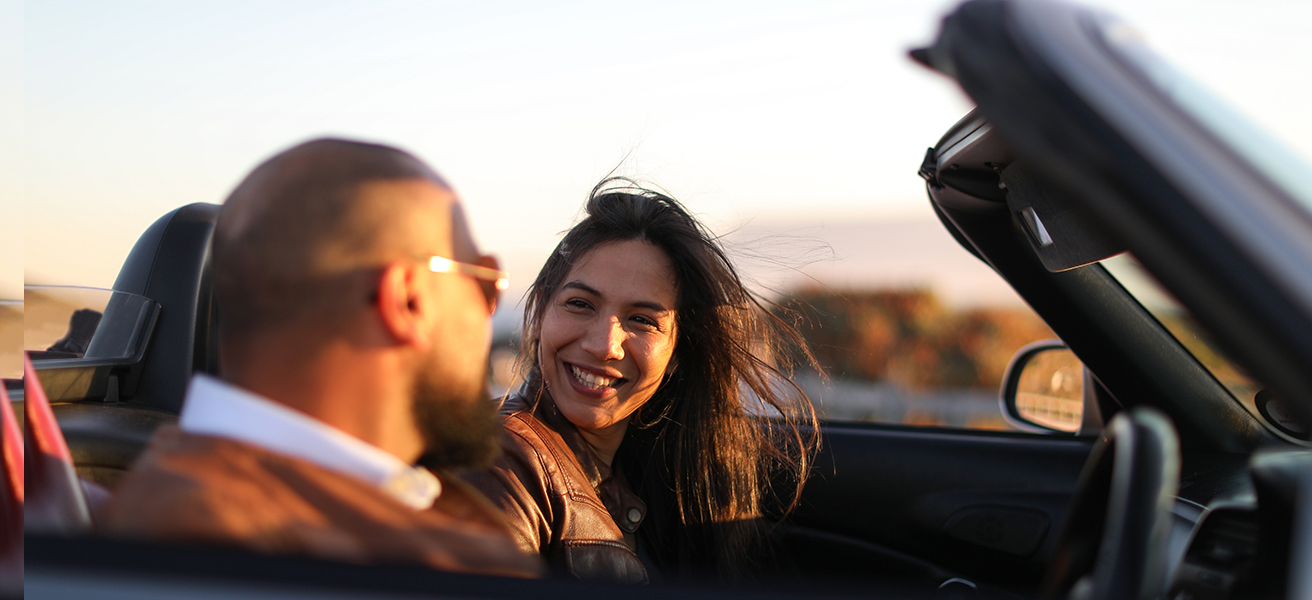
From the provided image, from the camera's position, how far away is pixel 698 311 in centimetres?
274

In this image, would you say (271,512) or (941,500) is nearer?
(271,512)

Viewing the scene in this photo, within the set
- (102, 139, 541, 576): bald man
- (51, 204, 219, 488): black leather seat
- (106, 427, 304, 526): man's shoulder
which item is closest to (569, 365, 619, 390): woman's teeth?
(51, 204, 219, 488): black leather seat

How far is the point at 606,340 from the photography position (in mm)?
2422

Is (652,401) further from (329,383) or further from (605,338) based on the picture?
(329,383)

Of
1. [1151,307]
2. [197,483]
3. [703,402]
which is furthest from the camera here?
[703,402]

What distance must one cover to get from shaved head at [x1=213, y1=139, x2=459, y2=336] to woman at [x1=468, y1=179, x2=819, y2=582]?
1126mm

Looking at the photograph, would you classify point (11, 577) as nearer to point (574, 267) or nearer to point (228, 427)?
point (228, 427)

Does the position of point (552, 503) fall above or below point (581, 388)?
below

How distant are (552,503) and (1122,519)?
138 centimetres

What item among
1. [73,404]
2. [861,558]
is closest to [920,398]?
[861,558]

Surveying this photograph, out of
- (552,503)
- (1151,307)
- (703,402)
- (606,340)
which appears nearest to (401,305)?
(552,503)

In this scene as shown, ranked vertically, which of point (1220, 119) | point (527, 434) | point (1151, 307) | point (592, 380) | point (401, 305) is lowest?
point (527, 434)

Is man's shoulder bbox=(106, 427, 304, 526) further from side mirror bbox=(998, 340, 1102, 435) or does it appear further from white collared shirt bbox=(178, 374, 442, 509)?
side mirror bbox=(998, 340, 1102, 435)

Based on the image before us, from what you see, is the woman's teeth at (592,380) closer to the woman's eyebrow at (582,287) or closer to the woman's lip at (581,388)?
the woman's lip at (581,388)
